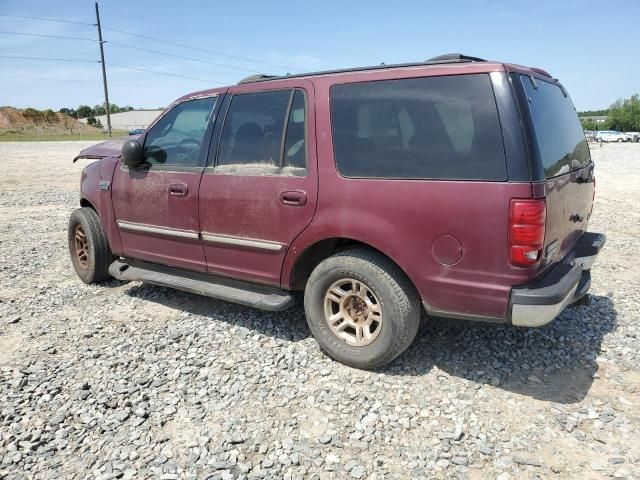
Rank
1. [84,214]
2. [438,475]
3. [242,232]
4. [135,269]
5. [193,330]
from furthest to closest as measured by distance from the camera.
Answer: [84,214] → [135,269] → [193,330] → [242,232] → [438,475]

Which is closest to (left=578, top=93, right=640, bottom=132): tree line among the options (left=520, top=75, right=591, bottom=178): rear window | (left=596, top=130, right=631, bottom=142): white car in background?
(left=596, top=130, right=631, bottom=142): white car in background

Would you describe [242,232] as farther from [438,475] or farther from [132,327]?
[438,475]

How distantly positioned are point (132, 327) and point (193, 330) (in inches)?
22.6

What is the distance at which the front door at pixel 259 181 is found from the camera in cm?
347

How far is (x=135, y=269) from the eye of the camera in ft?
15.3

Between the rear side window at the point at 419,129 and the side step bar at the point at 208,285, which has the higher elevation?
the rear side window at the point at 419,129

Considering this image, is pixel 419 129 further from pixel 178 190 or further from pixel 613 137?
pixel 613 137

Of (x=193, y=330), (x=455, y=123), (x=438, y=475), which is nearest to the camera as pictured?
(x=438, y=475)

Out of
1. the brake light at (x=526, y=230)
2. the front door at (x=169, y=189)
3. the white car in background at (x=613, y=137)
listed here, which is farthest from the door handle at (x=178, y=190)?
the white car in background at (x=613, y=137)

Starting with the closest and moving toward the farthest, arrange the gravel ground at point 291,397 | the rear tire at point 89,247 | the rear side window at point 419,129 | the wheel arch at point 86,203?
the gravel ground at point 291,397
the rear side window at point 419,129
the rear tire at point 89,247
the wheel arch at point 86,203

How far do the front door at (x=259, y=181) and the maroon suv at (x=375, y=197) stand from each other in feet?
0.04

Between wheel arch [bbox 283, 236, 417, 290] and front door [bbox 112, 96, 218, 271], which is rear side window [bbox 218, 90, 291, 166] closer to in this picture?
front door [bbox 112, 96, 218, 271]

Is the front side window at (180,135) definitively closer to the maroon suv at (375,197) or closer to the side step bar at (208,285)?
the maroon suv at (375,197)

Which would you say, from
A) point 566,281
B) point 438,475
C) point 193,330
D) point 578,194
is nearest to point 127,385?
point 193,330
